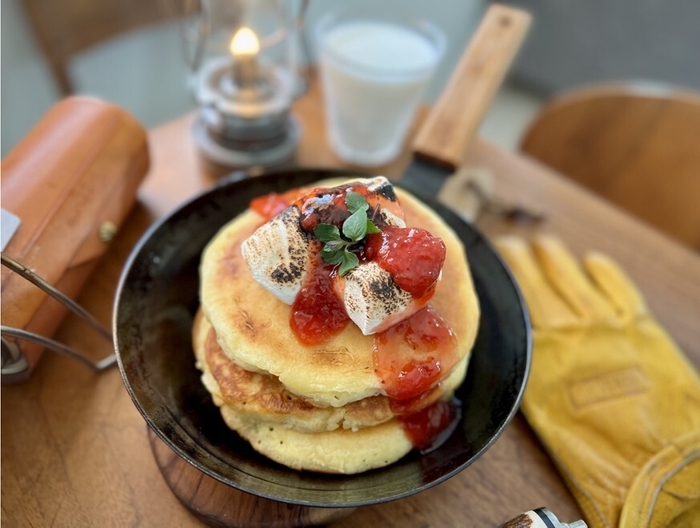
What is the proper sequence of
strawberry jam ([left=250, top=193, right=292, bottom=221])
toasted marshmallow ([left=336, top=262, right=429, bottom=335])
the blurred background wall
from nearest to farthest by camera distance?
toasted marshmallow ([left=336, top=262, right=429, bottom=335]) → strawberry jam ([left=250, top=193, right=292, bottom=221]) → the blurred background wall

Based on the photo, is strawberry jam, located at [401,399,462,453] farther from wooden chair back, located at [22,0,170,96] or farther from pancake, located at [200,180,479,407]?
wooden chair back, located at [22,0,170,96]

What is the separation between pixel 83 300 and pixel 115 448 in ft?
1.23

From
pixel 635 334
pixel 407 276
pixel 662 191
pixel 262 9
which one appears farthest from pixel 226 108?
pixel 662 191

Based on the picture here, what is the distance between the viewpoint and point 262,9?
1.52m

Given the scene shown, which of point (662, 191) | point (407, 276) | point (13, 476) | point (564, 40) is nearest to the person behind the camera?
point (407, 276)

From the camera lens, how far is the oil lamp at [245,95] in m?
1.47

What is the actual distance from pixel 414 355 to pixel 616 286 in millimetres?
745

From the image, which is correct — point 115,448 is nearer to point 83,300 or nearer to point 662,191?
point 83,300

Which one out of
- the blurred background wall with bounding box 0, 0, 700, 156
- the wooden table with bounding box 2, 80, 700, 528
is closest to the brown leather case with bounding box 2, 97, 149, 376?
the wooden table with bounding box 2, 80, 700, 528

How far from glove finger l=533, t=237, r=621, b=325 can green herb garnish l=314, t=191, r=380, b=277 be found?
2.26ft

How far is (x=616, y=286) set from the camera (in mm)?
1315

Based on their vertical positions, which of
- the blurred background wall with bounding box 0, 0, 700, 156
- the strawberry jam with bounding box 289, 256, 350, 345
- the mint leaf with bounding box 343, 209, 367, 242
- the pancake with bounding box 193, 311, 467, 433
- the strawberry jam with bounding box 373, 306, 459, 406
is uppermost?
the mint leaf with bounding box 343, 209, 367, 242

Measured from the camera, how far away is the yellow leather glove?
0.97 meters

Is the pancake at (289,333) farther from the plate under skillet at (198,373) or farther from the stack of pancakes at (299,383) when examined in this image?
the plate under skillet at (198,373)
